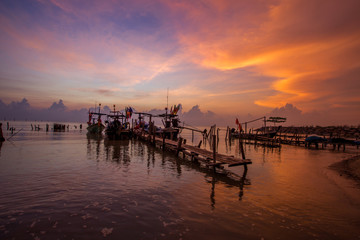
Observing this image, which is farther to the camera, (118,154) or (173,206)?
(118,154)

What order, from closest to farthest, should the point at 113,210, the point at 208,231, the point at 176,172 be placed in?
1. the point at 208,231
2. the point at 113,210
3. the point at 176,172

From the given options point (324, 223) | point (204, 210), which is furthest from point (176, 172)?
point (324, 223)

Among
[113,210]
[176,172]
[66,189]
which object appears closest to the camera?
[113,210]

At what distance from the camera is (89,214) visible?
6820 millimetres

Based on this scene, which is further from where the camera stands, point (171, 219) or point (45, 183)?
point (45, 183)

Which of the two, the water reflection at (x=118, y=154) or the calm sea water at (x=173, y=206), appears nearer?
the calm sea water at (x=173, y=206)

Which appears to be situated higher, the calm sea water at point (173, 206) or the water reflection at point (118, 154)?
the calm sea water at point (173, 206)

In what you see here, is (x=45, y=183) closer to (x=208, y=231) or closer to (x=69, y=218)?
(x=69, y=218)

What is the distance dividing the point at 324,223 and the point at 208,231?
13.3ft

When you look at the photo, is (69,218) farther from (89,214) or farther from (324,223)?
(324,223)

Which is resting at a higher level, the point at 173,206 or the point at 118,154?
the point at 173,206

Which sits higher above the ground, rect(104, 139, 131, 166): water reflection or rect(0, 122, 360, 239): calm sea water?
rect(0, 122, 360, 239): calm sea water

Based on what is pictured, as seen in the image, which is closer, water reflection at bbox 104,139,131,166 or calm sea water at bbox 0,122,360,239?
calm sea water at bbox 0,122,360,239

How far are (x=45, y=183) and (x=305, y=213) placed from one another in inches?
479
